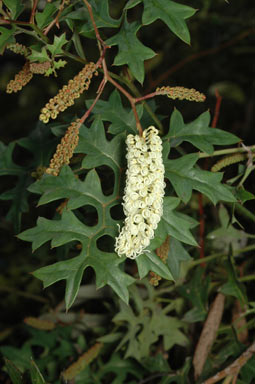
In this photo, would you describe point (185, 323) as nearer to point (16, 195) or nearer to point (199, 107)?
point (16, 195)

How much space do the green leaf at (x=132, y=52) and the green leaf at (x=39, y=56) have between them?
5.2 inches

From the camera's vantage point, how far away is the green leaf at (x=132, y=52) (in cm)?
88

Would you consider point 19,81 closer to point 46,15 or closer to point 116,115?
point 46,15

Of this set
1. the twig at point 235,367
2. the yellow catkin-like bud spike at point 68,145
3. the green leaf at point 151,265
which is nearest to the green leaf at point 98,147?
the yellow catkin-like bud spike at point 68,145

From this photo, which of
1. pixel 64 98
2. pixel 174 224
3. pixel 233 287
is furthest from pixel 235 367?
pixel 64 98

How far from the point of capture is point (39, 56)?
869 mm

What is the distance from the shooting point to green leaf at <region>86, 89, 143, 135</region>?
3.39 ft

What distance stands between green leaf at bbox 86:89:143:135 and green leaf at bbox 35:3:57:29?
230 mm

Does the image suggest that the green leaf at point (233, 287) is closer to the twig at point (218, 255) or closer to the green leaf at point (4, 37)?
the twig at point (218, 255)

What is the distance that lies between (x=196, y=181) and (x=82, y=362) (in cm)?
63

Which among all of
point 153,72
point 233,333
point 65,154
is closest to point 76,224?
point 65,154

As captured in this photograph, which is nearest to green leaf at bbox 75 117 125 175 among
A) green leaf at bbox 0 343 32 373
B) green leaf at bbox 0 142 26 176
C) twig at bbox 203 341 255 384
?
green leaf at bbox 0 142 26 176

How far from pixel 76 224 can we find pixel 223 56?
148 cm

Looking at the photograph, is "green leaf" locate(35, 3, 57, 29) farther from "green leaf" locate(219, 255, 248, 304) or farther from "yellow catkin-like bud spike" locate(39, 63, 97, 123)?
"green leaf" locate(219, 255, 248, 304)
